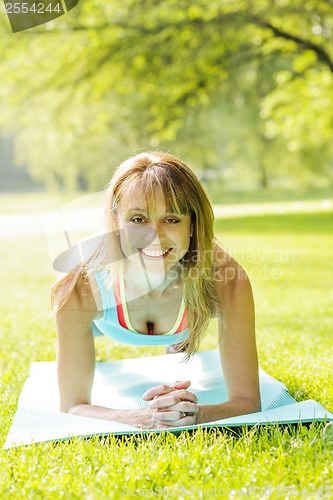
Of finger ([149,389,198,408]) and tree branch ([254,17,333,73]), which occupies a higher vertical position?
tree branch ([254,17,333,73])

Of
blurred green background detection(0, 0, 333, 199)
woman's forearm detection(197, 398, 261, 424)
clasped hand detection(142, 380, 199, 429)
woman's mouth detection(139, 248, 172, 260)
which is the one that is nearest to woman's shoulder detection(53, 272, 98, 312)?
woman's mouth detection(139, 248, 172, 260)

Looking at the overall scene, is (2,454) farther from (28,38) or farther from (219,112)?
(219,112)

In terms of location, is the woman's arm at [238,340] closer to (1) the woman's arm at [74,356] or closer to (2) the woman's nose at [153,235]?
(2) the woman's nose at [153,235]

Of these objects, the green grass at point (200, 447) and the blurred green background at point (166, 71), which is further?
the blurred green background at point (166, 71)

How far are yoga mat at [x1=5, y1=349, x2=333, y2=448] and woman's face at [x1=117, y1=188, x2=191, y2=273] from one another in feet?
2.19

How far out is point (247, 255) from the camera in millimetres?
9602

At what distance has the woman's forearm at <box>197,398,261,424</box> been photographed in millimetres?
2457

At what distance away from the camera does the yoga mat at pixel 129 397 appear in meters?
2.38

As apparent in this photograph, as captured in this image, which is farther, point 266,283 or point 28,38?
point 28,38

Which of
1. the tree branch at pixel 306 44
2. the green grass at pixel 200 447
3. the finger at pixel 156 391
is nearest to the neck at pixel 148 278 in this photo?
the finger at pixel 156 391

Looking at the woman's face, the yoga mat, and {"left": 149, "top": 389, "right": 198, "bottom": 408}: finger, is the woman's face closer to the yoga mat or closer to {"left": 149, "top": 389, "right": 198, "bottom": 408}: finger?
{"left": 149, "top": 389, "right": 198, "bottom": 408}: finger

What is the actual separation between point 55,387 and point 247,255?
6627 mm

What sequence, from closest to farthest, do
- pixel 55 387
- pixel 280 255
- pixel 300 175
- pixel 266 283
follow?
1. pixel 55 387
2. pixel 266 283
3. pixel 280 255
4. pixel 300 175

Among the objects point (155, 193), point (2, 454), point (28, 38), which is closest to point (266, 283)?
point (155, 193)
